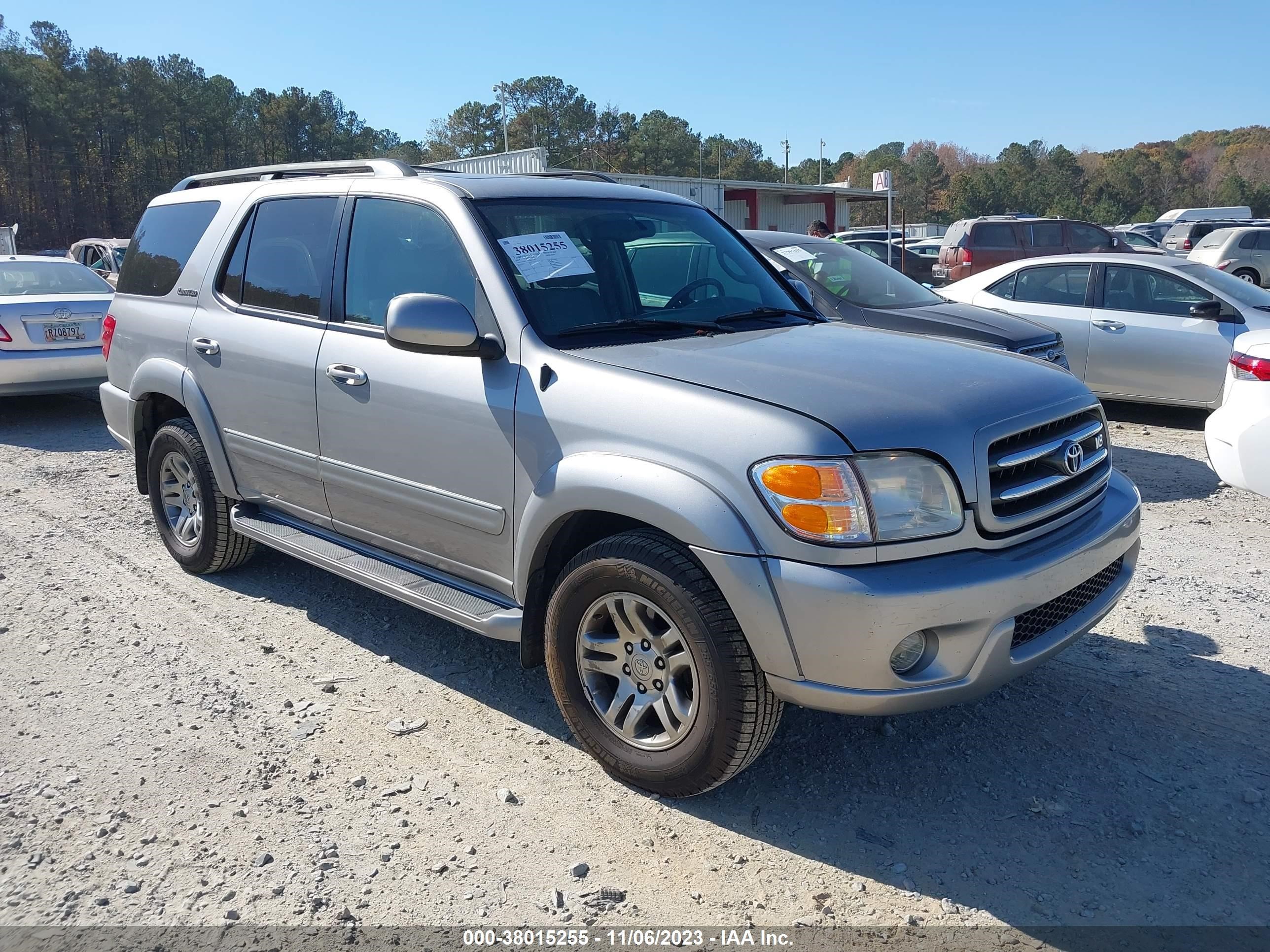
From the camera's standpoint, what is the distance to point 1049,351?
7160 millimetres

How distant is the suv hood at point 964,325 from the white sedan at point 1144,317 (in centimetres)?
136

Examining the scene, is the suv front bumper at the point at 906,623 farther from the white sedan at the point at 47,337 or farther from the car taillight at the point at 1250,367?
the white sedan at the point at 47,337

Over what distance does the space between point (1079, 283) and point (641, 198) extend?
6.50 meters

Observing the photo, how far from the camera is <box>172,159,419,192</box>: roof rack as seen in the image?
14.0ft

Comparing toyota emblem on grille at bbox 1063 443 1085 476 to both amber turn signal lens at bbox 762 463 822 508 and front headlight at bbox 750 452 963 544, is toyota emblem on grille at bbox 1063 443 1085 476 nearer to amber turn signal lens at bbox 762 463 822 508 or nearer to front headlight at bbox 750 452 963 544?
front headlight at bbox 750 452 963 544

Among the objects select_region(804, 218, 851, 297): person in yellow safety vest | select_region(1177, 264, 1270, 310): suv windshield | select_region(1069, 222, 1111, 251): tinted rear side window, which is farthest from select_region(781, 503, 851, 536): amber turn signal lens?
select_region(1069, 222, 1111, 251): tinted rear side window

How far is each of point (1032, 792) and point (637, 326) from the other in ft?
6.84

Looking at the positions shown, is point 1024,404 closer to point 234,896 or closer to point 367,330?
point 367,330

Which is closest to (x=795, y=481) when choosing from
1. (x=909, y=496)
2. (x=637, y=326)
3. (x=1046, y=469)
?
(x=909, y=496)

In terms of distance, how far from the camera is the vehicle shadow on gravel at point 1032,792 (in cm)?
278

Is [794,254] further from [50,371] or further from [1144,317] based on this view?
[50,371]

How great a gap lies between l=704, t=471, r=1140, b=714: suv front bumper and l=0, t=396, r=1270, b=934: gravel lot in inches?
20.9

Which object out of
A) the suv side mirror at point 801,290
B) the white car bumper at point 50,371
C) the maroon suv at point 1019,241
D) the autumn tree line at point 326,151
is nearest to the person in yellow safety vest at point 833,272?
the suv side mirror at point 801,290

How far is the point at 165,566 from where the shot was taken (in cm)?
555
